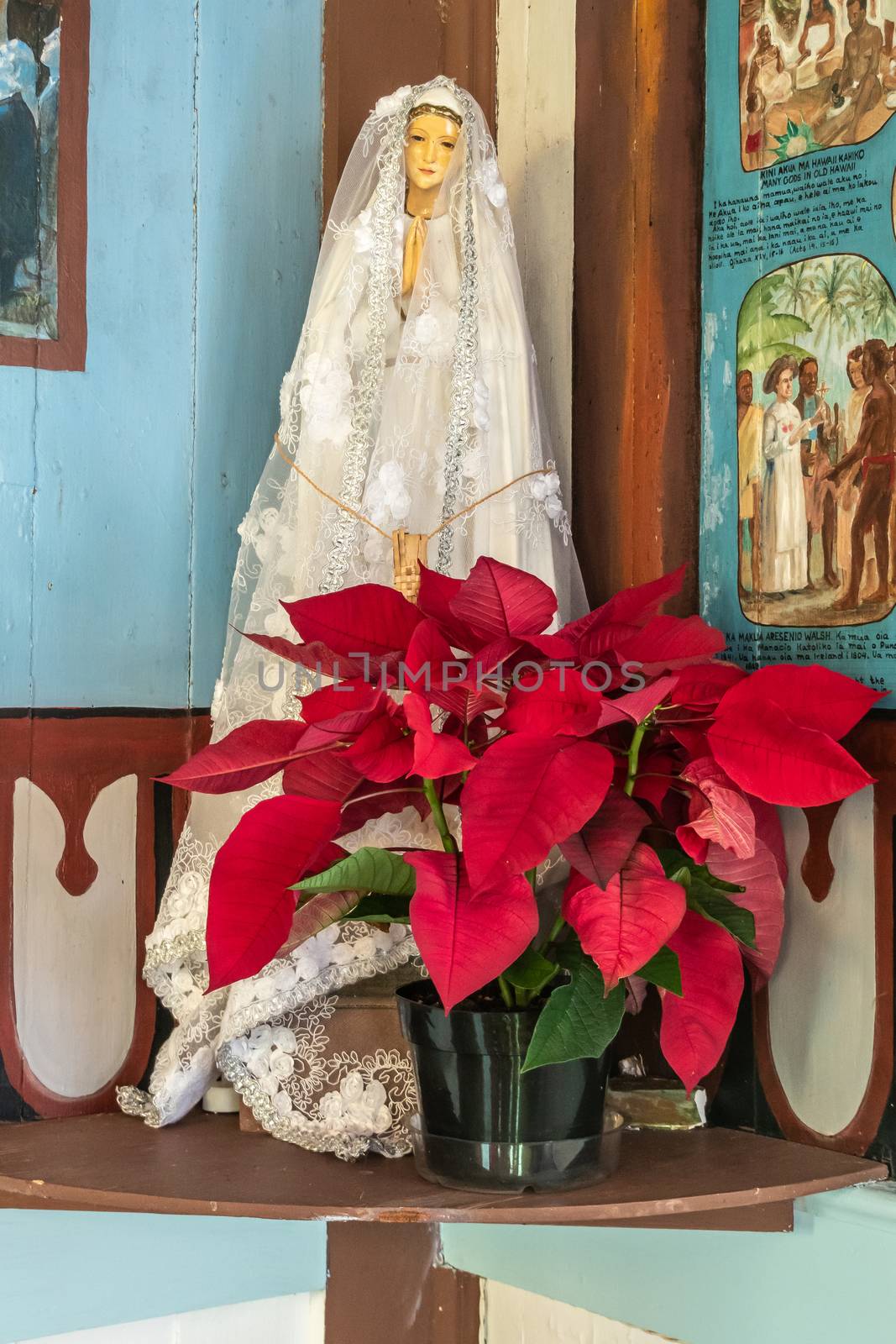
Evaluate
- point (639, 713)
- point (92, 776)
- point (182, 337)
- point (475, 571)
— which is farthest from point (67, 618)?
point (639, 713)

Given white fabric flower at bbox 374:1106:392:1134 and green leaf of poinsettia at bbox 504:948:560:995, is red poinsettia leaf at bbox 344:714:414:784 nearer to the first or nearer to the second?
green leaf of poinsettia at bbox 504:948:560:995

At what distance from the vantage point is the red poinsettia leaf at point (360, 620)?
36.2 inches

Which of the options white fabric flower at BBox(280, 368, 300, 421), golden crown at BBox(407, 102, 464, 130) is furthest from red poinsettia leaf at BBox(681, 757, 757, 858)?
golden crown at BBox(407, 102, 464, 130)

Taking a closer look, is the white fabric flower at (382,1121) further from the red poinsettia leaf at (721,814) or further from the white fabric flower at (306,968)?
the red poinsettia leaf at (721,814)

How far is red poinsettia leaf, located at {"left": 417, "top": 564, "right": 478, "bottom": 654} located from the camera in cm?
94

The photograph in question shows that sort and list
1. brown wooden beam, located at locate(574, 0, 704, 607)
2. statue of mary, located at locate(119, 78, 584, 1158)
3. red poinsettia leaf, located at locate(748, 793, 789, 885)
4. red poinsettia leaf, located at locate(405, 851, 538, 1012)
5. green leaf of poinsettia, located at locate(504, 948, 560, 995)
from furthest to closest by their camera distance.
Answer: brown wooden beam, located at locate(574, 0, 704, 607) < statue of mary, located at locate(119, 78, 584, 1158) < red poinsettia leaf, located at locate(748, 793, 789, 885) < green leaf of poinsettia, located at locate(504, 948, 560, 995) < red poinsettia leaf, located at locate(405, 851, 538, 1012)

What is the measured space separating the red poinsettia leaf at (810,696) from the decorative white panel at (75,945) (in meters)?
0.64

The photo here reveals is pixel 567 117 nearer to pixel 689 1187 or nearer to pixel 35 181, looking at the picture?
pixel 35 181

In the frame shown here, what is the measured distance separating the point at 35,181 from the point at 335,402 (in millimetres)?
359

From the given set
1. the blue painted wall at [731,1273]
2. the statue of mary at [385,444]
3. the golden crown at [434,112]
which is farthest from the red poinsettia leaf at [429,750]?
the golden crown at [434,112]

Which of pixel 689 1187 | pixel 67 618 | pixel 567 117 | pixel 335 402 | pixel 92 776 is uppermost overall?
pixel 567 117

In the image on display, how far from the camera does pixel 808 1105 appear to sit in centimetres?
109

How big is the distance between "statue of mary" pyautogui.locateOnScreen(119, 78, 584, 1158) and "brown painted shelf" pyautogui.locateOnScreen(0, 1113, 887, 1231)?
74mm

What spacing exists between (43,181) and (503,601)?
2.21ft
